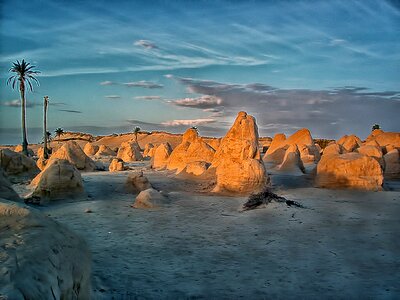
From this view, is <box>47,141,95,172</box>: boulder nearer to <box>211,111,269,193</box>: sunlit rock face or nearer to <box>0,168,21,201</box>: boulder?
<box>211,111,269,193</box>: sunlit rock face

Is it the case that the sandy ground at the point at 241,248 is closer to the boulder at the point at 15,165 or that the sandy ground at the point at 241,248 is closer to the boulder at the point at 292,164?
the boulder at the point at 15,165

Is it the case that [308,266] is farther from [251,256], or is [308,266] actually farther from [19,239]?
[19,239]

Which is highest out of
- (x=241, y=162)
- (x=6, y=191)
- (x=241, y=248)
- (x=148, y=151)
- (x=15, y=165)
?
(x=241, y=162)

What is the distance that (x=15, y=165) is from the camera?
17203mm

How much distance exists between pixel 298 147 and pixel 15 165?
1957cm

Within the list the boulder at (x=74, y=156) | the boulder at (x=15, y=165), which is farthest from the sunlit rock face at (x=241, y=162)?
the boulder at (x=74, y=156)

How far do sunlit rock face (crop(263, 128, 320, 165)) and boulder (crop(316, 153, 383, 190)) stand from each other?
12.2 m

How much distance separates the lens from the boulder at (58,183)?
11.8 meters

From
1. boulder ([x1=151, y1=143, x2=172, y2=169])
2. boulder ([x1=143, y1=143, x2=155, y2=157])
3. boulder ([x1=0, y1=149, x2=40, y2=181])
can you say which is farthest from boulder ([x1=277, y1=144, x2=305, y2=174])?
boulder ([x1=143, y1=143, x2=155, y2=157])

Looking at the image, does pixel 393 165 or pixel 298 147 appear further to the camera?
pixel 298 147

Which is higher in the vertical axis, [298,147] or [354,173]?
[298,147]

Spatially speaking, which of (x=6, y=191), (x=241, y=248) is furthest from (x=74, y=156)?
(x=241, y=248)

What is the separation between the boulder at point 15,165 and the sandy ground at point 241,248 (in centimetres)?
680

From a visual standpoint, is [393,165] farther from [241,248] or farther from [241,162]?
[241,248]
